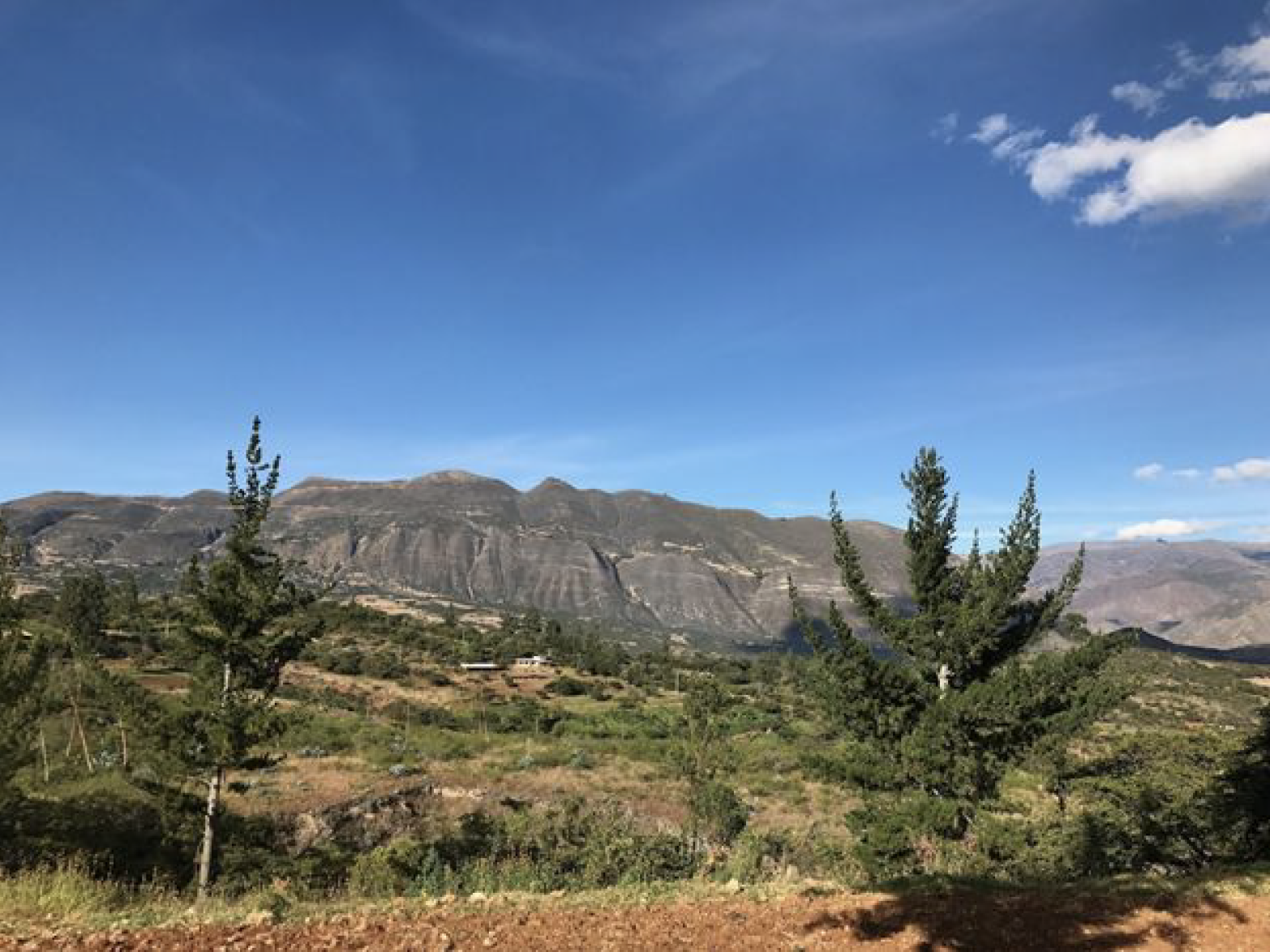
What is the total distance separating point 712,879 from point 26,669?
11332mm

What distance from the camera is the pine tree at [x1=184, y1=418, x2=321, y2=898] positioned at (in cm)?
1552

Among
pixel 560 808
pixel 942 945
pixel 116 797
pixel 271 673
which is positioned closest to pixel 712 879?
pixel 942 945

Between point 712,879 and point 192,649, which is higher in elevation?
point 192,649

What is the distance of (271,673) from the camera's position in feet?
54.0

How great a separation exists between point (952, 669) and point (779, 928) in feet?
28.4

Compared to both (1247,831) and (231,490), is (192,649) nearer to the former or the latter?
(231,490)

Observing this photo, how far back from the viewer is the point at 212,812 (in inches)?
607

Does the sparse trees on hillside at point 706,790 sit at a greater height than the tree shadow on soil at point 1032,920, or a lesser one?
lesser

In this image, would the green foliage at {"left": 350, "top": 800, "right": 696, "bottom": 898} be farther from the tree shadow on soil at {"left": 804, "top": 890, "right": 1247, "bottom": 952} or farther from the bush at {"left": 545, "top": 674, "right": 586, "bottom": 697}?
the bush at {"left": 545, "top": 674, "right": 586, "bottom": 697}

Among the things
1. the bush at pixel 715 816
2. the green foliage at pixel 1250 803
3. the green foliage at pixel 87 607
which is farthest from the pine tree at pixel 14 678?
the green foliage at pixel 87 607

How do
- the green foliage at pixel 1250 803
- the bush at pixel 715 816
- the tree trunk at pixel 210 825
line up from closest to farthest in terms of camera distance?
the tree trunk at pixel 210 825, the green foliage at pixel 1250 803, the bush at pixel 715 816

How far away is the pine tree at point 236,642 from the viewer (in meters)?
15.5

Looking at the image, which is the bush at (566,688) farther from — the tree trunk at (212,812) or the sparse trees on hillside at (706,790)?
the tree trunk at (212,812)

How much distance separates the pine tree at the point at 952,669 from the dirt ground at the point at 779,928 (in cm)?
514
